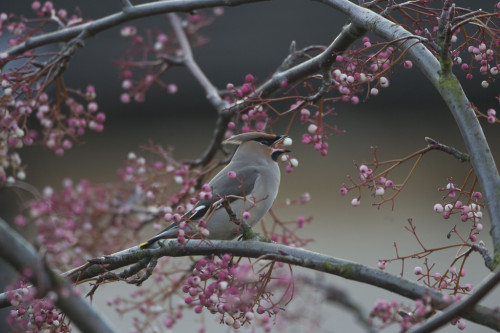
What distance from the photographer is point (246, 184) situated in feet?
10.9

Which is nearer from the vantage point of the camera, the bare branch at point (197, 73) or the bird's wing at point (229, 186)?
the bird's wing at point (229, 186)

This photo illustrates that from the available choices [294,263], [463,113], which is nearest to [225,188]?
[294,263]

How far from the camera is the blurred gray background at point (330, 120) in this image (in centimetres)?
511

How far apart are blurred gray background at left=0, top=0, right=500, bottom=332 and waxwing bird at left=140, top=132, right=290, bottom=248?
1591 mm

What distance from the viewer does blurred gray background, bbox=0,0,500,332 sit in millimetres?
5105

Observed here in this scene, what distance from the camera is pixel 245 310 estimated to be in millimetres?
2020

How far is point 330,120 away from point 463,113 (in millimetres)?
3546

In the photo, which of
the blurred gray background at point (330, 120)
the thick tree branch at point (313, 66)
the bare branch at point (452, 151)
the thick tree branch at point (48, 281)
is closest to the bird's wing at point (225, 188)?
the thick tree branch at point (313, 66)

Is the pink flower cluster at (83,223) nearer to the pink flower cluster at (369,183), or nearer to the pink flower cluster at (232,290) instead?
the pink flower cluster at (232,290)

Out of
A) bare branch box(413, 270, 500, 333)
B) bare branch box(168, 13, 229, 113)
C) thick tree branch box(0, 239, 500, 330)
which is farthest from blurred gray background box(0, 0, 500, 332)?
bare branch box(413, 270, 500, 333)

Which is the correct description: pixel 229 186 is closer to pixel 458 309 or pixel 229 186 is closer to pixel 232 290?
pixel 232 290

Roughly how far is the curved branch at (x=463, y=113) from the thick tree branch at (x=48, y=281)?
3.07 feet

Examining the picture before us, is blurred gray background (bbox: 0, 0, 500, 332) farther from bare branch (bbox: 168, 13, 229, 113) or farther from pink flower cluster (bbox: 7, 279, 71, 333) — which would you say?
pink flower cluster (bbox: 7, 279, 71, 333)

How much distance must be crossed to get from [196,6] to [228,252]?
0.95 meters
